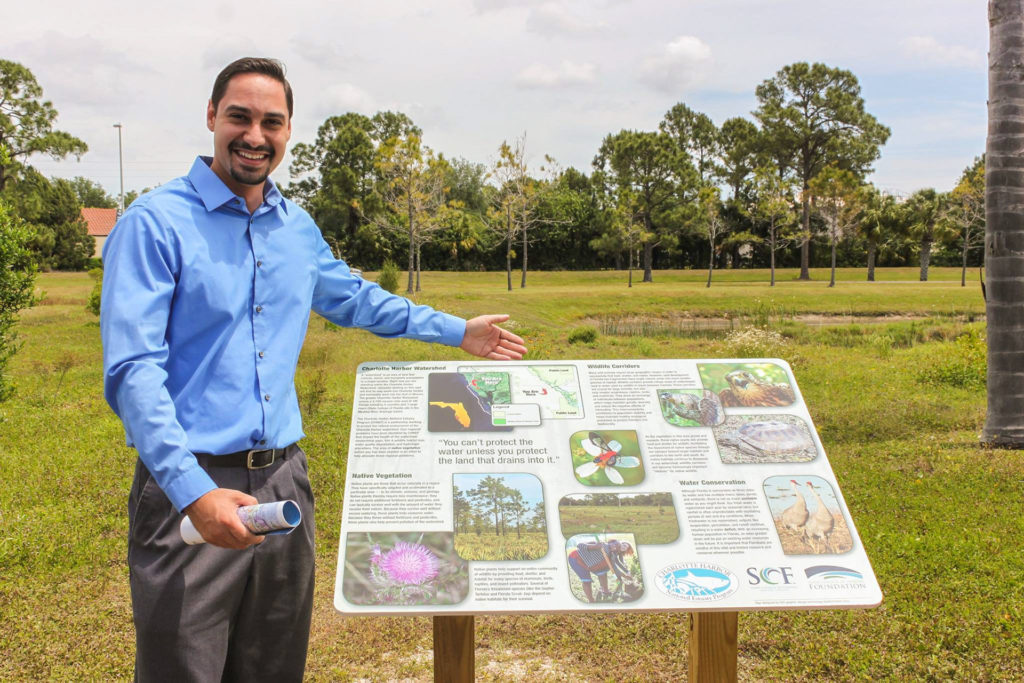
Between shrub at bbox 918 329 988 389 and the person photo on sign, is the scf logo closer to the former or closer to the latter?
the person photo on sign

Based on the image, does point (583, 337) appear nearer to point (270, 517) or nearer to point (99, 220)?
point (270, 517)

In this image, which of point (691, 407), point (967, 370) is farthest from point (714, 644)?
point (967, 370)

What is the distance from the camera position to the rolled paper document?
1754 millimetres

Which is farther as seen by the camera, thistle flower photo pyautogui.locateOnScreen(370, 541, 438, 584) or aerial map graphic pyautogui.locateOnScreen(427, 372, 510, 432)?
aerial map graphic pyautogui.locateOnScreen(427, 372, 510, 432)

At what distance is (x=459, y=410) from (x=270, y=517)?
3.28 ft

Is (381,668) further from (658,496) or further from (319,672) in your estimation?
(658,496)

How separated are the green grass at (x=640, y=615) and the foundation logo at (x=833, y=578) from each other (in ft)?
4.48

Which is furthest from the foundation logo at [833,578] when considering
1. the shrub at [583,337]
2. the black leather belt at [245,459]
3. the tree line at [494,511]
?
the shrub at [583,337]

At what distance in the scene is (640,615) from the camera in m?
4.18

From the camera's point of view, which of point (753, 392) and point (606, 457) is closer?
point (606, 457)

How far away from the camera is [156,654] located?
2023 millimetres

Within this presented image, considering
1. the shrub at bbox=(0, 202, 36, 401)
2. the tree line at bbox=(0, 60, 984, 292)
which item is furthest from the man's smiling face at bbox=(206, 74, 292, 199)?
the tree line at bbox=(0, 60, 984, 292)

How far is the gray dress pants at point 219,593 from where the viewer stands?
2010 mm

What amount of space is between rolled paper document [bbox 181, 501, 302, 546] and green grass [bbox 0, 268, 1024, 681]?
6.86 feet
